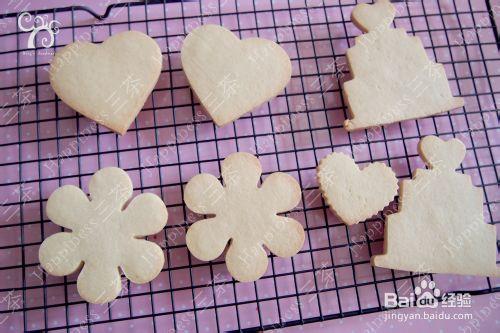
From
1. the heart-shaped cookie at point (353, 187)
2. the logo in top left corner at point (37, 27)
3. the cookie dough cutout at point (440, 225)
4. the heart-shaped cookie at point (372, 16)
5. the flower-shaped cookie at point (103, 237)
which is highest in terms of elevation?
the logo in top left corner at point (37, 27)

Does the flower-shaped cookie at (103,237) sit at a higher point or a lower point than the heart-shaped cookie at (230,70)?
lower

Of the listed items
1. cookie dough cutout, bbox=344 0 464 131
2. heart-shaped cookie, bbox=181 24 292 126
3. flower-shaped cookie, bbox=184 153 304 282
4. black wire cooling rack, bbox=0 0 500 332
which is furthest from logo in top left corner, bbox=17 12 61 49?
cookie dough cutout, bbox=344 0 464 131

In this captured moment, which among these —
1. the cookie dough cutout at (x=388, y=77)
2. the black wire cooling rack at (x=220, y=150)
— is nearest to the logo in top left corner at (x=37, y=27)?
the black wire cooling rack at (x=220, y=150)

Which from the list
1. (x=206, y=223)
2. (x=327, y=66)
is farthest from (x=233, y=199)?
(x=327, y=66)

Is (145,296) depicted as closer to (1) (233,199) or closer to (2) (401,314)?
(1) (233,199)

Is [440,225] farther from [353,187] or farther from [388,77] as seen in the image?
[388,77]

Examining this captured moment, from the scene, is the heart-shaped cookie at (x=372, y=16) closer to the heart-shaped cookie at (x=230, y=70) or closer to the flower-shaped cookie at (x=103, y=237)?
the heart-shaped cookie at (x=230, y=70)
